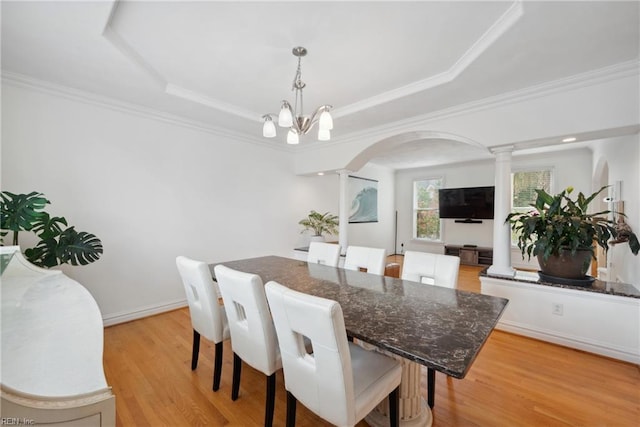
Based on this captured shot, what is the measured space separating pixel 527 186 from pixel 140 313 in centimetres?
751

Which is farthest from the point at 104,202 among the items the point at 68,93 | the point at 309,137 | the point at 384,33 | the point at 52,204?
the point at 384,33

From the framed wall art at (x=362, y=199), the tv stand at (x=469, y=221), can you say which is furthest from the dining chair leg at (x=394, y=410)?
the tv stand at (x=469, y=221)

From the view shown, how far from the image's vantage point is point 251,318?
1548 millimetres

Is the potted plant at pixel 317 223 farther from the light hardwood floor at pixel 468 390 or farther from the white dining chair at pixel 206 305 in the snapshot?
the white dining chair at pixel 206 305

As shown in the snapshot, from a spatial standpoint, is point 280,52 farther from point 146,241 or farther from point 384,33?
point 146,241

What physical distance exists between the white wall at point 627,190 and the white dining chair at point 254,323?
10.9 feet

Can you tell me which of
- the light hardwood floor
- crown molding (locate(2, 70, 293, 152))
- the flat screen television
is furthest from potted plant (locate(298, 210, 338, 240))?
the flat screen television

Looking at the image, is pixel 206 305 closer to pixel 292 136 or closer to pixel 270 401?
pixel 270 401

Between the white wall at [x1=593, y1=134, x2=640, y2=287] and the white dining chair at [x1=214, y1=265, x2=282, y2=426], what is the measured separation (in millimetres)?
3335

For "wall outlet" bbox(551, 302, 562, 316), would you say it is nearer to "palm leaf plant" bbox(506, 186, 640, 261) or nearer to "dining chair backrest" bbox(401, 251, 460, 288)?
"palm leaf plant" bbox(506, 186, 640, 261)

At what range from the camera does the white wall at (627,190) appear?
8.16 ft

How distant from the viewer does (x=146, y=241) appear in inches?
129

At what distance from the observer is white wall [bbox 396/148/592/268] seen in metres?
5.30

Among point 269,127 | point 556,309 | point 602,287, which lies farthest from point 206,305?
point 602,287
